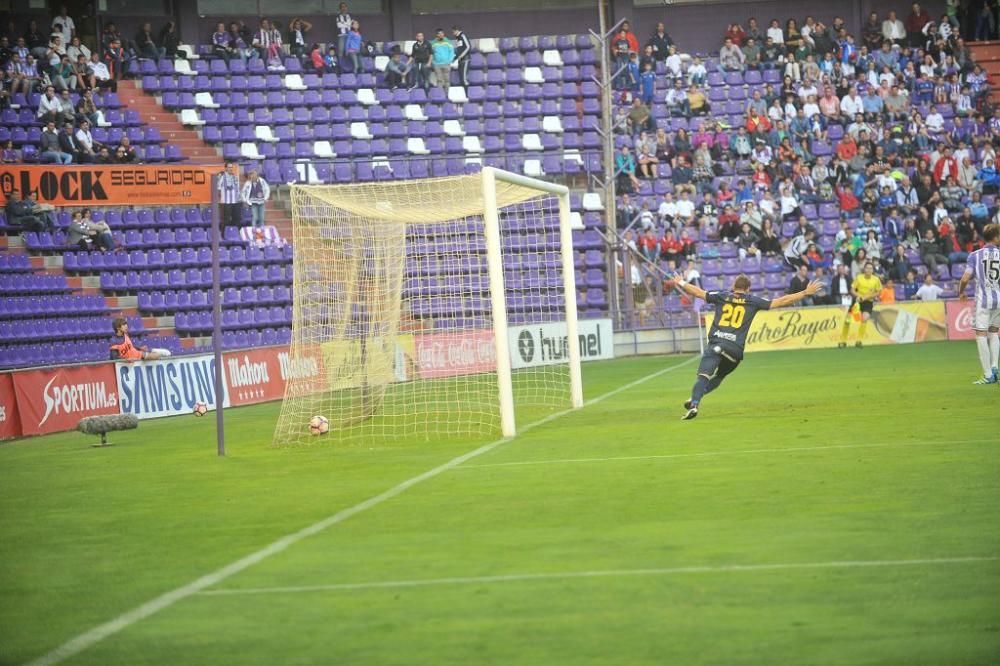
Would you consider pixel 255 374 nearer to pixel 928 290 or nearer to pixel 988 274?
pixel 988 274

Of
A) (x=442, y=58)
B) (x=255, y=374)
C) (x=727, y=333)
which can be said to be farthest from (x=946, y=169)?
(x=727, y=333)

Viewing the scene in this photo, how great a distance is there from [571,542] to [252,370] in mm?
17124

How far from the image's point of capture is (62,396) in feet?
68.1

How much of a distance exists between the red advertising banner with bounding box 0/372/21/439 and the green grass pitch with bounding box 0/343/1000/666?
312cm

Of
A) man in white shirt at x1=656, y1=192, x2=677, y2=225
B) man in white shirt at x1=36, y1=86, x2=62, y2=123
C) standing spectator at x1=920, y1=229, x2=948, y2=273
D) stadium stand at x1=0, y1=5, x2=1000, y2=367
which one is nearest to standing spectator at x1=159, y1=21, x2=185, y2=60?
stadium stand at x1=0, y1=5, x2=1000, y2=367

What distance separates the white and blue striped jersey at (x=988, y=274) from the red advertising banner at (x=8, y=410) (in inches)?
527

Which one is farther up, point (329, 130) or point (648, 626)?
point (329, 130)

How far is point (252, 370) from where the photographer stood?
2536cm

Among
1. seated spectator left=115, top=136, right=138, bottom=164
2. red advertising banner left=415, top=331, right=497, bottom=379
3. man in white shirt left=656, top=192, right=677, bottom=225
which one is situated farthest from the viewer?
man in white shirt left=656, top=192, right=677, bottom=225

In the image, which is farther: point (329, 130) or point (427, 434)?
point (329, 130)

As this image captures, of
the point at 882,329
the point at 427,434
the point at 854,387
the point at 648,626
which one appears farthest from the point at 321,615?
the point at 882,329

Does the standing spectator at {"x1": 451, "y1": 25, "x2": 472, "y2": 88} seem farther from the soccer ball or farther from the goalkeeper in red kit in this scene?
the soccer ball

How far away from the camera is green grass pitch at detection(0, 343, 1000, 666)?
6.54 metres

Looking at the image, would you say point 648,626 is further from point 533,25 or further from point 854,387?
point 533,25
